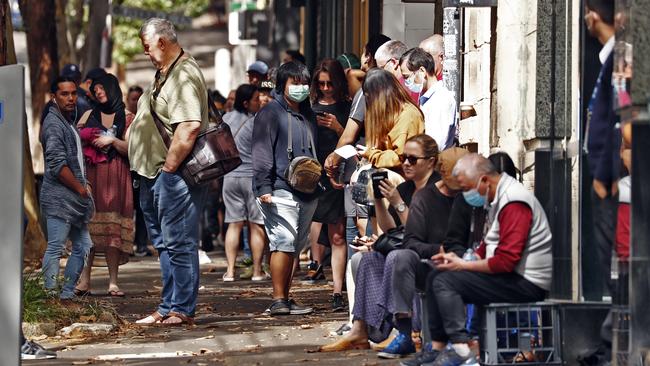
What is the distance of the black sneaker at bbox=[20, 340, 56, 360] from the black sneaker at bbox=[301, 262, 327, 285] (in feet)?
18.4

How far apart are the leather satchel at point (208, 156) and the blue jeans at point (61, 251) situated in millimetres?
1492

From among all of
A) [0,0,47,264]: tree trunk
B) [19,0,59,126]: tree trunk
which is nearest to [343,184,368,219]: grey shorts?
[0,0,47,264]: tree trunk

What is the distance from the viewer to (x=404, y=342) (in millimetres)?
10375

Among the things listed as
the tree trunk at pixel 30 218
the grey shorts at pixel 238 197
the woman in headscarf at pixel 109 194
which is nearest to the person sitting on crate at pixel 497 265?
the woman in headscarf at pixel 109 194

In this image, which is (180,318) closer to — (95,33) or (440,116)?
(440,116)

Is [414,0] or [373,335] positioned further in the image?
[414,0]

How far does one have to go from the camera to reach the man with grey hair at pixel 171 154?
12.1 metres

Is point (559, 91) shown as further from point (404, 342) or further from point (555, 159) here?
point (404, 342)

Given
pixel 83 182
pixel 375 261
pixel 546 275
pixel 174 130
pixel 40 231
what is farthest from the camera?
pixel 40 231

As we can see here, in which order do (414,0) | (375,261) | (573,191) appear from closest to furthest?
(573,191)
(375,261)
(414,0)

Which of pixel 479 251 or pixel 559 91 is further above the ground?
pixel 559 91

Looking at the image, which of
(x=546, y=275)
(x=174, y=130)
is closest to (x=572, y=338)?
(x=546, y=275)

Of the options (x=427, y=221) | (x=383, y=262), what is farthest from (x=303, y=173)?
(x=427, y=221)

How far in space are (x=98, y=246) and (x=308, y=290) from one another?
1.90 metres
